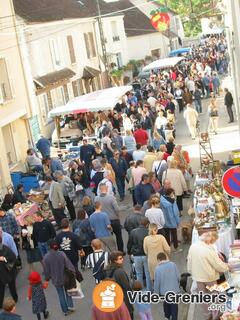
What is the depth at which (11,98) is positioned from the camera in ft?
82.0

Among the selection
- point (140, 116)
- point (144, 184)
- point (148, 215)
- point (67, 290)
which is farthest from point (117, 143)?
point (67, 290)

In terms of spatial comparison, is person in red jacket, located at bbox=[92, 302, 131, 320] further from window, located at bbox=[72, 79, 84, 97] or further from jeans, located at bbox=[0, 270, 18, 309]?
window, located at bbox=[72, 79, 84, 97]

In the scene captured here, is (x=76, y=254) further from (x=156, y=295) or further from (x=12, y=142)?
(x=12, y=142)

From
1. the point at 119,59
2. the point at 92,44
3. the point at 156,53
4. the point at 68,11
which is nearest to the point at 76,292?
the point at 68,11

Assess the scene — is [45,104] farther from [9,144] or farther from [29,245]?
[29,245]

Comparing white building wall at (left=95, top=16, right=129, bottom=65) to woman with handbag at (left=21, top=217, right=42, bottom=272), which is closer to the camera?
woman with handbag at (left=21, top=217, right=42, bottom=272)

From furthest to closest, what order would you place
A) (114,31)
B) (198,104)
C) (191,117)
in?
1. (114,31)
2. (198,104)
3. (191,117)

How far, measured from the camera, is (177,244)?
1387 centimetres

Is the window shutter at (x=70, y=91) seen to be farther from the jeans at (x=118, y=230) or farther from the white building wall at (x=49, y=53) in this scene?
the jeans at (x=118, y=230)

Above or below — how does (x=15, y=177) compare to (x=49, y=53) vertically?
below

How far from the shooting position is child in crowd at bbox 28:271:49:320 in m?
11.0

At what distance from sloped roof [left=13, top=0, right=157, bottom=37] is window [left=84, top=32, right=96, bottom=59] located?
1281mm

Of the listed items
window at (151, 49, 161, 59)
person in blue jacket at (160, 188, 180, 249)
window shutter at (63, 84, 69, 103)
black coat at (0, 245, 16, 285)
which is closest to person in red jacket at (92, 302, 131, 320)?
black coat at (0, 245, 16, 285)

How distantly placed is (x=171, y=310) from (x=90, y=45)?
3496cm
